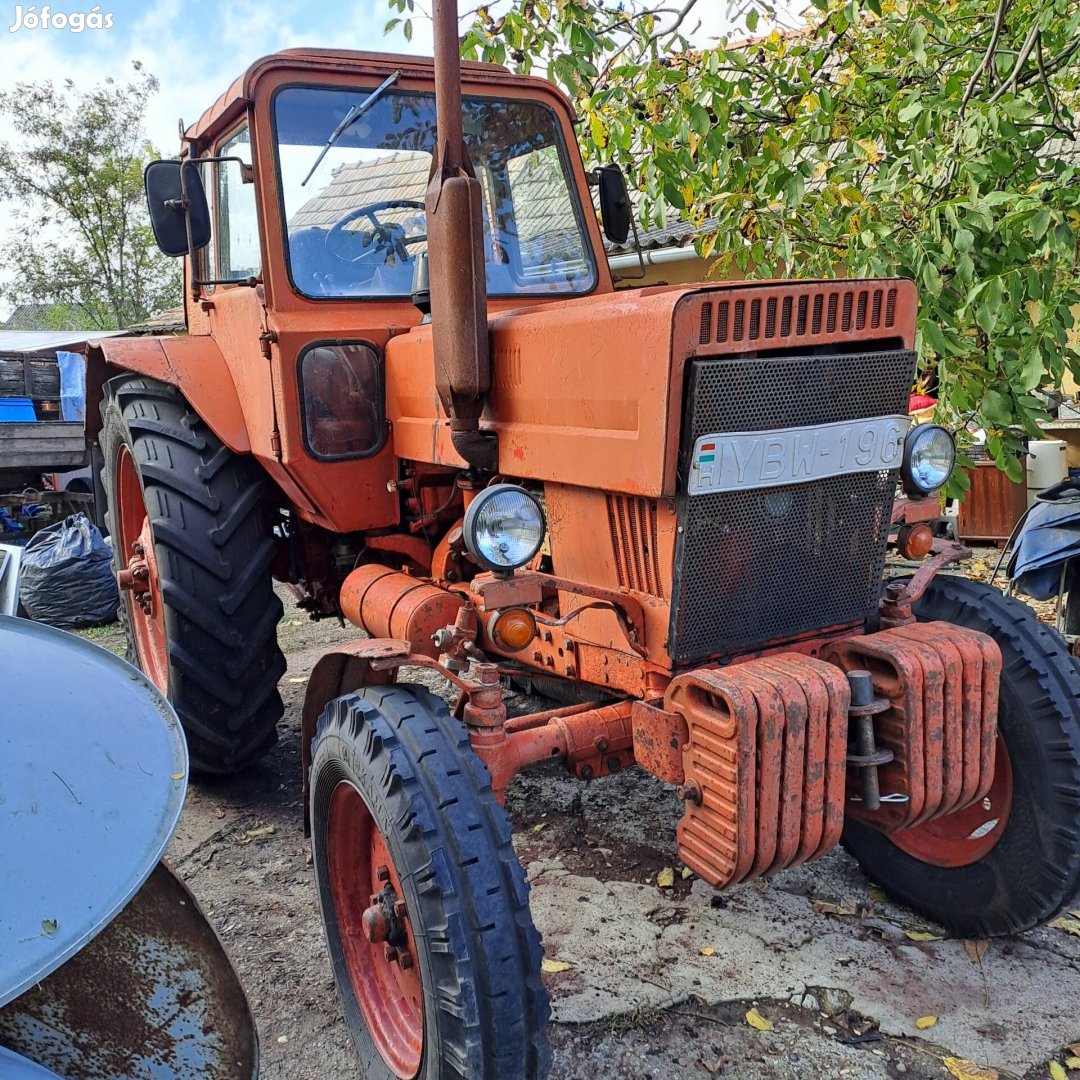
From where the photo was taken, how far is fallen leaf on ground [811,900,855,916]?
10.1 feet

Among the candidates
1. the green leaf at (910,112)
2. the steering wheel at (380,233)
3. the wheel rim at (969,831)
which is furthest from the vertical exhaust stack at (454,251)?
the green leaf at (910,112)

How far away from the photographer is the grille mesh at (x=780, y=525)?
2324 mm

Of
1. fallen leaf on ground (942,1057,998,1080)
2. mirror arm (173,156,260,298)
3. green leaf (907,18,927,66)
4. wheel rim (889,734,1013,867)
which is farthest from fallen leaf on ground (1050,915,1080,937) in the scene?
green leaf (907,18,927,66)

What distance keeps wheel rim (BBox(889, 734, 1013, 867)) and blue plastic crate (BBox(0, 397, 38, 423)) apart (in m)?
9.96

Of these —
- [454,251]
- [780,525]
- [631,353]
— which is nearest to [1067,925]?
[780,525]

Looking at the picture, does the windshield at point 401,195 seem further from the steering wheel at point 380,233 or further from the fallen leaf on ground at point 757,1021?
the fallen leaf on ground at point 757,1021

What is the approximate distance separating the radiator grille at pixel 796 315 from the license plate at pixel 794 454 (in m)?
0.23

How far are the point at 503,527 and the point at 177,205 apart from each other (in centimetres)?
187

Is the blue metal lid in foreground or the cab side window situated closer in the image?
the blue metal lid in foreground

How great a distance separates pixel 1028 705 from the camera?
2.68 metres

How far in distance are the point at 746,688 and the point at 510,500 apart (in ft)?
2.32

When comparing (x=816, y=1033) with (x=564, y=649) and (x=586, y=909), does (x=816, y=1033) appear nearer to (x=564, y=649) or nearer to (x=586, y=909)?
(x=586, y=909)

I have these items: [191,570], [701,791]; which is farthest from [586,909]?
[191,570]

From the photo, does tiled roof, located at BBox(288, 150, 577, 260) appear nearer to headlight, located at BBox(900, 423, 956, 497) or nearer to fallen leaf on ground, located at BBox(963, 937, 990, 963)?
headlight, located at BBox(900, 423, 956, 497)
